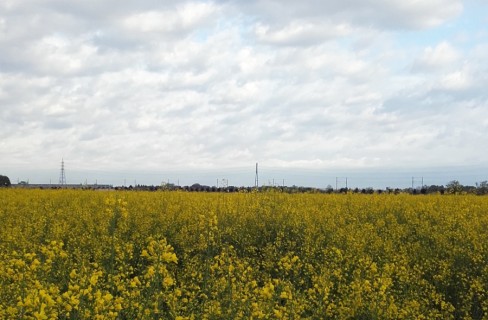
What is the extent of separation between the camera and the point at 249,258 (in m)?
9.30

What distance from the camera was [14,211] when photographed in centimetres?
1389

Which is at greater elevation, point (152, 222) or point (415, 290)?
point (152, 222)

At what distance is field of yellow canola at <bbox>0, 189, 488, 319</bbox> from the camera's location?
5.10 metres

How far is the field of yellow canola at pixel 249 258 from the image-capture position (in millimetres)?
5098

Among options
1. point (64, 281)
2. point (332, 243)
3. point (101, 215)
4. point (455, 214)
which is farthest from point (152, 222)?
point (455, 214)

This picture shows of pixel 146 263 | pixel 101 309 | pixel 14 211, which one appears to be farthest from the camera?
pixel 14 211

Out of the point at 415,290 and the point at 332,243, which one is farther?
the point at 332,243

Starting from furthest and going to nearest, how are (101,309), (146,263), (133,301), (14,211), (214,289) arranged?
(14,211) → (146,263) → (214,289) → (133,301) → (101,309)

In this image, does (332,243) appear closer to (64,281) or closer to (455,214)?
(455,214)

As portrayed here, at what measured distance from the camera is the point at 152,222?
480 inches

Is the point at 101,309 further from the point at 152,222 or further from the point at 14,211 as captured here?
the point at 14,211

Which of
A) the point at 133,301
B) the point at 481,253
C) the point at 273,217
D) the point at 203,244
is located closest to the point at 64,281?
the point at 133,301

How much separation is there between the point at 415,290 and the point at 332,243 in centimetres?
266

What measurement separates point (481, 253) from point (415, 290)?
2752mm
